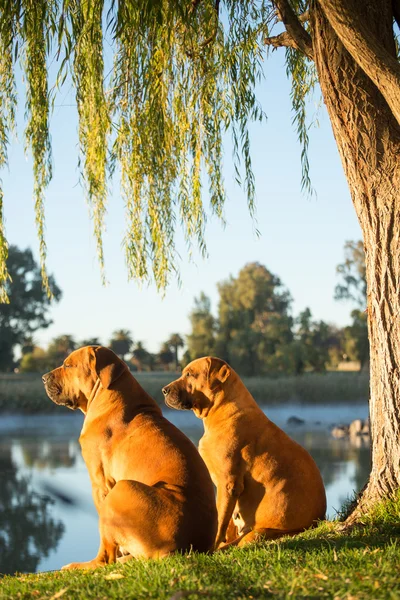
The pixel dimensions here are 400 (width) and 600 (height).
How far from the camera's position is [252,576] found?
3.03m

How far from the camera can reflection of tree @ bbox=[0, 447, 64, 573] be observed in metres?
13.5

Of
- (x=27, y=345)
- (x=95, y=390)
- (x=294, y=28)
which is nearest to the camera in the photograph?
(x=95, y=390)

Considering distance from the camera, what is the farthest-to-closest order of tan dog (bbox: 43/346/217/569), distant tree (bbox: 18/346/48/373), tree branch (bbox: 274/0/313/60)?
1. distant tree (bbox: 18/346/48/373)
2. tree branch (bbox: 274/0/313/60)
3. tan dog (bbox: 43/346/217/569)

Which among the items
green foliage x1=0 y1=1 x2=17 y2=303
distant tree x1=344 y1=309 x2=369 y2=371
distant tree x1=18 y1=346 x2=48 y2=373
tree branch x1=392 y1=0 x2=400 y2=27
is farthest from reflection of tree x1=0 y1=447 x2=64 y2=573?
distant tree x1=344 y1=309 x2=369 y2=371

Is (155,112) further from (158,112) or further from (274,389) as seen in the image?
(274,389)

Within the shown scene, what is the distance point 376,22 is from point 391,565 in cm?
327

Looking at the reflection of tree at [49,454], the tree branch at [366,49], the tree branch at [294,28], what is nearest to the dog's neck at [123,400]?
the tree branch at [366,49]

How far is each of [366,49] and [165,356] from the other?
2911cm

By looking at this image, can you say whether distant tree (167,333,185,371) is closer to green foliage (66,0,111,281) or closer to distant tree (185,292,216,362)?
distant tree (185,292,216,362)

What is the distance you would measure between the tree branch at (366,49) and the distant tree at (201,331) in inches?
1196

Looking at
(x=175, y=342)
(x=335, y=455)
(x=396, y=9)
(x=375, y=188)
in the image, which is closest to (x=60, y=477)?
(x=335, y=455)

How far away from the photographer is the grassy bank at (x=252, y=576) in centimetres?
274

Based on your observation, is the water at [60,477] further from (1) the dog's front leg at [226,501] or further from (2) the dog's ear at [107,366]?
(2) the dog's ear at [107,366]

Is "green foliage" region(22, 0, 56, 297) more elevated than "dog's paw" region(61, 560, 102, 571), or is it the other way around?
"green foliage" region(22, 0, 56, 297)
